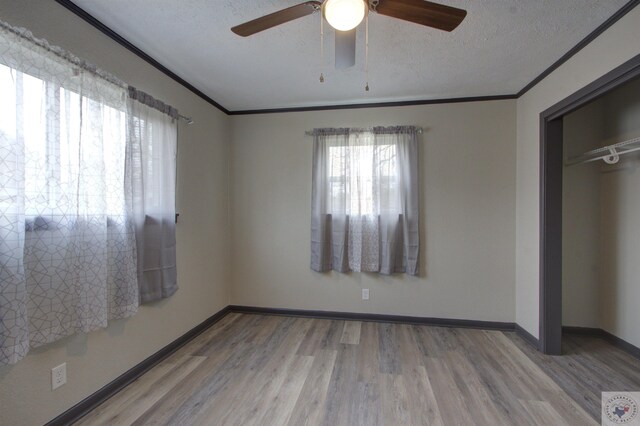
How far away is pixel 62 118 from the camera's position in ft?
5.03

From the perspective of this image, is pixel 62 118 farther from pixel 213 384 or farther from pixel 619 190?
pixel 619 190

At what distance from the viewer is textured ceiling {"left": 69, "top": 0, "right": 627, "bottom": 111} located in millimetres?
1686

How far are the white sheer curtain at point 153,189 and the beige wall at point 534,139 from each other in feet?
10.5

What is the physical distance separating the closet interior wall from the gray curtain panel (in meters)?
1.48

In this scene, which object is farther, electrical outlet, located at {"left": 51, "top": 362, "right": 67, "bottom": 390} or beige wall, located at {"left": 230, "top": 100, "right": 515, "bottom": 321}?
beige wall, located at {"left": 230, "top": 100, "right": 515, "bottom": 321}

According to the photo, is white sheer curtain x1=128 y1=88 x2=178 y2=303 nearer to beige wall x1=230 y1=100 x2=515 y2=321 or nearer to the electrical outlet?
the electrical outlet

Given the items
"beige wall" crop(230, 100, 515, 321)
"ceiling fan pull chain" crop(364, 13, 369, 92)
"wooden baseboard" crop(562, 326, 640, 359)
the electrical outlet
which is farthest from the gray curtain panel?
the electrical outlet

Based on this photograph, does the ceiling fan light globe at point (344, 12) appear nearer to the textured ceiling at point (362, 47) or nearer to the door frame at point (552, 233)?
the textured ceiling at point (362, 47)

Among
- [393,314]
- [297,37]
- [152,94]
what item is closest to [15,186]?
A: [152,94]

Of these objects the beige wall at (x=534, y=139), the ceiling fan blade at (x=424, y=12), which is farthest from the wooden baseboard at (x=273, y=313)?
the ceiling fan blade at (x=424, y=12)

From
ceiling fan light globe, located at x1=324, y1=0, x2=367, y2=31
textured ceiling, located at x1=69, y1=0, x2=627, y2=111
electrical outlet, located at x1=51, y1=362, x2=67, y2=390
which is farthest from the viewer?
textured ceiling, located at x1=69, y1=0, x2=627, y2=111

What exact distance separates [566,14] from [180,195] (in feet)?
10.4

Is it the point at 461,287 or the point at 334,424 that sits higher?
the point at 461,287

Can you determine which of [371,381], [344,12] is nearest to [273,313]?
[371,381]
